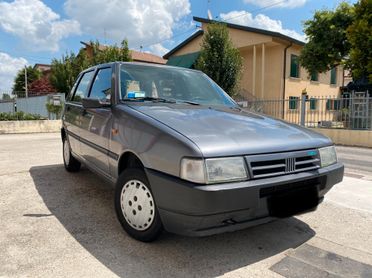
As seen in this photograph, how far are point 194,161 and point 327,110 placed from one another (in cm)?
1085

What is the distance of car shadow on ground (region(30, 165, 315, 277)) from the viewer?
7.98 feet

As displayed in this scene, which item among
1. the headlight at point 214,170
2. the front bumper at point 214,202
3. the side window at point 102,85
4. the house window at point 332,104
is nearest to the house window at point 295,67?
the house window at point 332,104

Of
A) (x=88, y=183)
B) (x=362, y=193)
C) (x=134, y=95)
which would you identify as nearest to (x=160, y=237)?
(x=134, y=95)

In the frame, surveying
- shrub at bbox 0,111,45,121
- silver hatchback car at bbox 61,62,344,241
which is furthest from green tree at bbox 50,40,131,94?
silver hatchback car at bbox 61,62,344,241

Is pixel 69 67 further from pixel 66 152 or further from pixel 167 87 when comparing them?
pixel 167 87

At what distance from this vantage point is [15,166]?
20.0 ft

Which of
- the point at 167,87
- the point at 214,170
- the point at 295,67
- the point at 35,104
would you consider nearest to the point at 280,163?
the point at 214,170

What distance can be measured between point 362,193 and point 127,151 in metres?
3.44

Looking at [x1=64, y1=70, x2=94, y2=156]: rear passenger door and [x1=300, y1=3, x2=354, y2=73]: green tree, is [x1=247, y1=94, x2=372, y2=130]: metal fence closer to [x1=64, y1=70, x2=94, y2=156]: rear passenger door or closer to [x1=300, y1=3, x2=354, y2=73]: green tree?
[x1=300, y1=3, x2=354, y2=73]: green tree

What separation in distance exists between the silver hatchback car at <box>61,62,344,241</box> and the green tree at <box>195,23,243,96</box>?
45.1 feet

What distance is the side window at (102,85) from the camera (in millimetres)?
3641

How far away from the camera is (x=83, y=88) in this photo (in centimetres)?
470

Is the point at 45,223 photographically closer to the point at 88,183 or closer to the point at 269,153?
the point at 88,183

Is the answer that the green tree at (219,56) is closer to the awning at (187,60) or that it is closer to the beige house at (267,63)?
the awning at (187,60)
